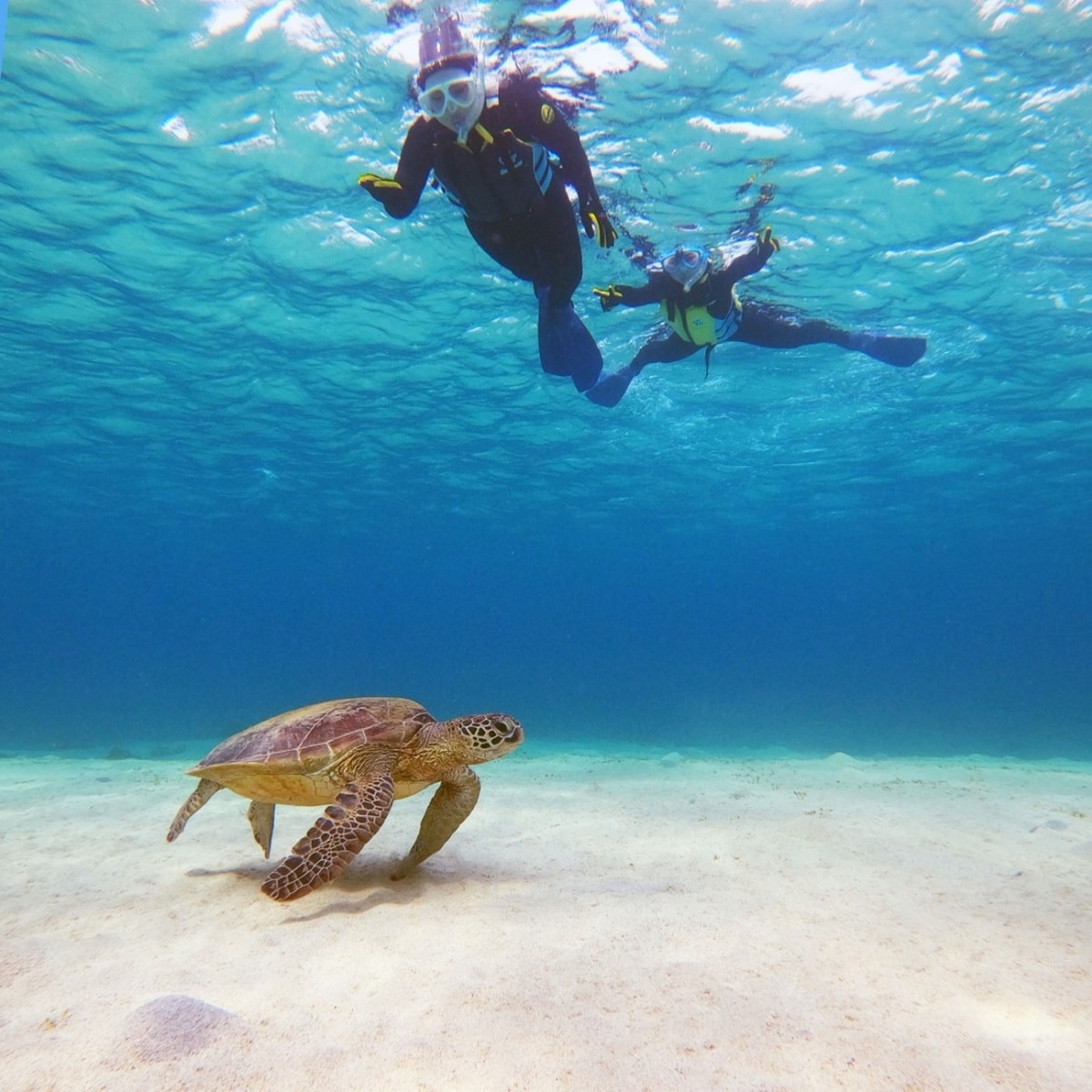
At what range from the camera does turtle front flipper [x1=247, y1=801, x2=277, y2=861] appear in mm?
5102

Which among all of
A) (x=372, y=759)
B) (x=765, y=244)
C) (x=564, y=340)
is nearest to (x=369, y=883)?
(x=372, y=759)

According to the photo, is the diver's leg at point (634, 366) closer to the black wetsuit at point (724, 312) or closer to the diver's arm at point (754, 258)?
the black wetsuit at point (724, 312)

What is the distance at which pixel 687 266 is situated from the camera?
28.3 feet

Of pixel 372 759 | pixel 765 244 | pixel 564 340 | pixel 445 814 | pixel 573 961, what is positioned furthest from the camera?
pixel 765 244

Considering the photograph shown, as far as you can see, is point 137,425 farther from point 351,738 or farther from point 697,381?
point 351,738

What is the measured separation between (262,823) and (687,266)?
8.34 meters

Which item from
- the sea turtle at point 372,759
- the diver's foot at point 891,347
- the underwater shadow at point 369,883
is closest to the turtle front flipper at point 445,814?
the sea turtle at point 372,759

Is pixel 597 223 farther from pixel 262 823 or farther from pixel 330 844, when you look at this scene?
pixel 262 823

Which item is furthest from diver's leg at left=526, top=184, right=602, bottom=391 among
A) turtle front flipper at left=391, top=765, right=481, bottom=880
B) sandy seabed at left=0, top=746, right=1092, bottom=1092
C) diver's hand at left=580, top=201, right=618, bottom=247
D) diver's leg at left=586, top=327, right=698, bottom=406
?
sandy seabed at left=0, top=746, right=1092, bottom=1092

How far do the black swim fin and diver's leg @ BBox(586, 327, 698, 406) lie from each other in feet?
4.67

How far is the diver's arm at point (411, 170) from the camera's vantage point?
20.6ft

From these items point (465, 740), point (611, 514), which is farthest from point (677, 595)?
point (465, 740)

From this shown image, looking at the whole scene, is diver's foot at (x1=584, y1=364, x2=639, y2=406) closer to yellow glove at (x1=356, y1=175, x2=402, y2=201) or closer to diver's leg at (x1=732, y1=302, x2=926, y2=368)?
diver's leg at (x1=732, y1=302, x2=926, y2=368)

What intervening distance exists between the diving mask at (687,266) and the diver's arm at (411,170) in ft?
11.8
